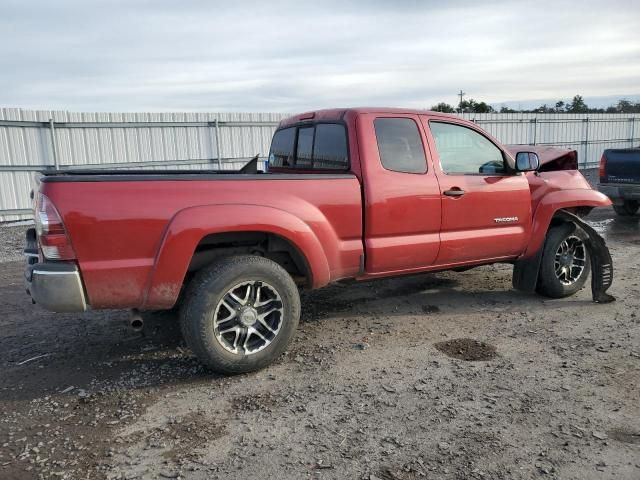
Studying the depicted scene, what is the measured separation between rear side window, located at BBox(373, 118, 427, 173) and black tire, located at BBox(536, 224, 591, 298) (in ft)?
5.87

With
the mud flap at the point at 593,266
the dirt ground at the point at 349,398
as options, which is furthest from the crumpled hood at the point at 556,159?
the dirt ground at the point at 349,398

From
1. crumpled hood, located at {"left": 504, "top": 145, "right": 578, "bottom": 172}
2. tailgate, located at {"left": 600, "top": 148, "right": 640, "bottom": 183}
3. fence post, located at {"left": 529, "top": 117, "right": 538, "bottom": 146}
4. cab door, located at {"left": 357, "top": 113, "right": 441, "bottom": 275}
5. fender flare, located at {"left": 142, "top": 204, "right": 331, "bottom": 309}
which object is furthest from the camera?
fence post, located at {"left": 529, "top": 117, "right": 538, "bottom": 146}

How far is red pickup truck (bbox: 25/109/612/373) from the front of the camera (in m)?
3.36

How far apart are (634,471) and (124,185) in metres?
3.30

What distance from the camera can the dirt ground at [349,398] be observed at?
109 inches

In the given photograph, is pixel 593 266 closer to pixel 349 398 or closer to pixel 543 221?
pixel 543 221

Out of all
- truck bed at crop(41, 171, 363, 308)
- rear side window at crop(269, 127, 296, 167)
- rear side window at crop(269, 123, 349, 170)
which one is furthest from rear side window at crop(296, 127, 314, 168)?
truck bed at crop(41, 171, 363, 308)

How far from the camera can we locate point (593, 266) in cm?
544

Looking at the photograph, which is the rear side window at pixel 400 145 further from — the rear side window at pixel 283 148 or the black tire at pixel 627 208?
the black tire at pixel 627 208

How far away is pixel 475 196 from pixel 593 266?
166 cm

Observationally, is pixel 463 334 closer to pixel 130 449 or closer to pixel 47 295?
pixel 130 449

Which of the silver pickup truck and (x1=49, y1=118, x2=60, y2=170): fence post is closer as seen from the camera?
the silver pickup truck

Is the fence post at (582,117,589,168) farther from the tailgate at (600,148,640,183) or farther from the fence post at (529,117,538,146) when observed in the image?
the tailgate at (600,148,640,183)

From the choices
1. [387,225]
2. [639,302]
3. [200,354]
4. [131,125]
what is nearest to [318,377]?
[200,354]
